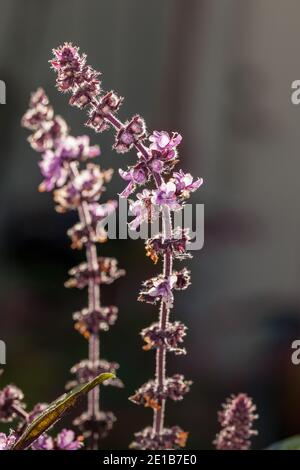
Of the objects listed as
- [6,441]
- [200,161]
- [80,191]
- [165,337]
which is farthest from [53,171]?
[200,161]

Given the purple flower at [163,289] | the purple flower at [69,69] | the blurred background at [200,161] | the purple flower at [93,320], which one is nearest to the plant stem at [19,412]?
the purple flower at [93,320]

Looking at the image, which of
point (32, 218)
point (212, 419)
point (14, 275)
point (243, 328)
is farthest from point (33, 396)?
point (32, 218)

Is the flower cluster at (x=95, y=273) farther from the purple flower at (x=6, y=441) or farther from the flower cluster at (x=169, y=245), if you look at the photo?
the purple flower at (x=6, y=441)

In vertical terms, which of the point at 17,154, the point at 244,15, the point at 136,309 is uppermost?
the point at 244,15

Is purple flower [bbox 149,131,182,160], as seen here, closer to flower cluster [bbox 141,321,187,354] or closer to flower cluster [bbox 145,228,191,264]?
flower cluster [bbox 145,228,191,264]

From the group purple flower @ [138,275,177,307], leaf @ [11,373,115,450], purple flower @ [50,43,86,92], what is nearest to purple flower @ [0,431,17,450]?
leaf @ [11,373,115,450]

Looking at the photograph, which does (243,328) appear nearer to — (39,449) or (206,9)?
(206,9)
